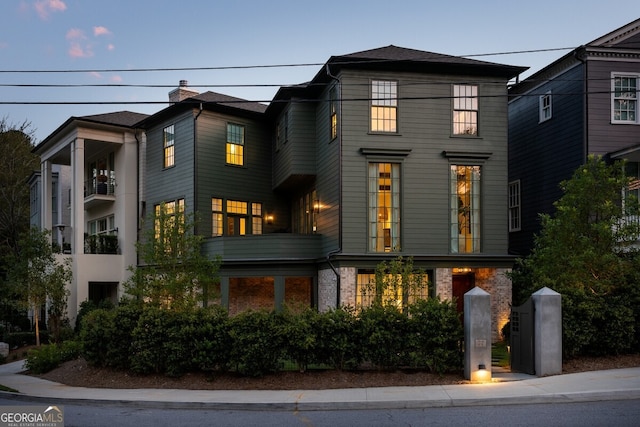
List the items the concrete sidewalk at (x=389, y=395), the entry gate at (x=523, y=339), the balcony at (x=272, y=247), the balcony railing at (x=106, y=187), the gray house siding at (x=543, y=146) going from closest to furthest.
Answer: the concrete sidewalk at (x=389, y=395)
the entry gate at (x=523, y=339)
the gray house siding at (x=543, y=146)
the balcony at (x=272, y=247)
the balcony railing at (x=106, y=187)

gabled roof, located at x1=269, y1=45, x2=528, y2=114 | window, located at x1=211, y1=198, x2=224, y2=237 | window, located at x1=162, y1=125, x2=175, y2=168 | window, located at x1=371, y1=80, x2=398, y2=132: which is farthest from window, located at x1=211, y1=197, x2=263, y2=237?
window, located at x1=371, y1=80, x2=398, y2=132

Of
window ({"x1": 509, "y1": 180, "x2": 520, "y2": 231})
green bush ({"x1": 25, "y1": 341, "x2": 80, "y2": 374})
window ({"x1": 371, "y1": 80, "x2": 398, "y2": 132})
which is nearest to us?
green bush ({"x1": 25, "y1": 341, "x2": 80, "y2": 374})

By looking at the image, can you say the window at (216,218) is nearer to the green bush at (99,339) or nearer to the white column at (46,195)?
the green bush at (99,339)

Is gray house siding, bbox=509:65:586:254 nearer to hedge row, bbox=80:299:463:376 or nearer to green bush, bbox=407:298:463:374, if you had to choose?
green bush, bbox=407:298:463:374

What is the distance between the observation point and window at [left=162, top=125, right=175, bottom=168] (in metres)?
28.1

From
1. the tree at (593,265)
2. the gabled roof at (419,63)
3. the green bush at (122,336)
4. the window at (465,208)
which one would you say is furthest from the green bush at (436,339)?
the gabled roof at (419,63)

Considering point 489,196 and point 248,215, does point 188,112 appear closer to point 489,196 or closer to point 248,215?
point 248,215

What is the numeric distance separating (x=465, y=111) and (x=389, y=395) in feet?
40.7

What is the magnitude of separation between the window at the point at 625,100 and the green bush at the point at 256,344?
589 inches

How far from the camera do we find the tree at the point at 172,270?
18062mm

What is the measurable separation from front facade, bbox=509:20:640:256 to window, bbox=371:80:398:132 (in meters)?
4.56

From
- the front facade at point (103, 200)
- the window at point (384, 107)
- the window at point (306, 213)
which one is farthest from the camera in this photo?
the front facade at point (103, 200)

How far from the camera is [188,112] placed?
27.0 m

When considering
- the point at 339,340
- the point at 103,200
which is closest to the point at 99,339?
the point at 339,340
